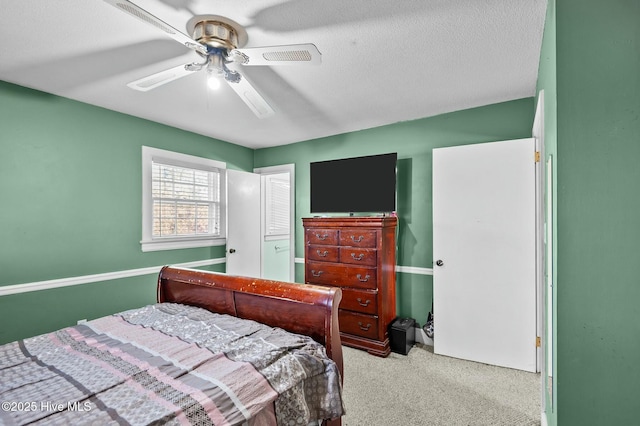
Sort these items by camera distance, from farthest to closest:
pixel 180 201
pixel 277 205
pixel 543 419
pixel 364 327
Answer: pixel 277 205 < pixel 180 201 < pixel 364 327 < pixel 543 419

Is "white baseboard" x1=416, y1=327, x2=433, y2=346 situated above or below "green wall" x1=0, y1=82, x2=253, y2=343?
below

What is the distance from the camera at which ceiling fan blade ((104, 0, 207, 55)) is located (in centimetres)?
120

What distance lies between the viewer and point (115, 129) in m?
3.17

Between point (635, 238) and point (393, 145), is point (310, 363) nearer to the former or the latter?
point (635, 238)

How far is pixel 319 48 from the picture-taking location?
200cm

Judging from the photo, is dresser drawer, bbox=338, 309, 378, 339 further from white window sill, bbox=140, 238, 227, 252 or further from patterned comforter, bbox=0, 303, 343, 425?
Answer: white window sill, bbox=140, 238, 227, 252

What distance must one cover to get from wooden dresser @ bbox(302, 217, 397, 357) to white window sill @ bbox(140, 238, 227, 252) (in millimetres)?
1476

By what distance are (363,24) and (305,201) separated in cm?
277

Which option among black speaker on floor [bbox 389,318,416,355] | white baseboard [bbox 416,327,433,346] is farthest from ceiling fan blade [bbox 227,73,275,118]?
white baseboard [bbox 416,327,433,346]

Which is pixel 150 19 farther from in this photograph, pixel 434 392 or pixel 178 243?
pixel 434 392

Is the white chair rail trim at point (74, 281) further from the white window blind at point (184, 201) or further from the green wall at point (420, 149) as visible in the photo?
the green wall at point (420, 149)

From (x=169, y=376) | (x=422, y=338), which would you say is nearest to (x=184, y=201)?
(x=169, y=376)

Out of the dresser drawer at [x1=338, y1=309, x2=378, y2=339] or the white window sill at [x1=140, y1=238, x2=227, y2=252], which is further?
the white window sill at [x1=140, y1=238, x2=227, y2=252]

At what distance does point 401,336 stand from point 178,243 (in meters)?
2.73
